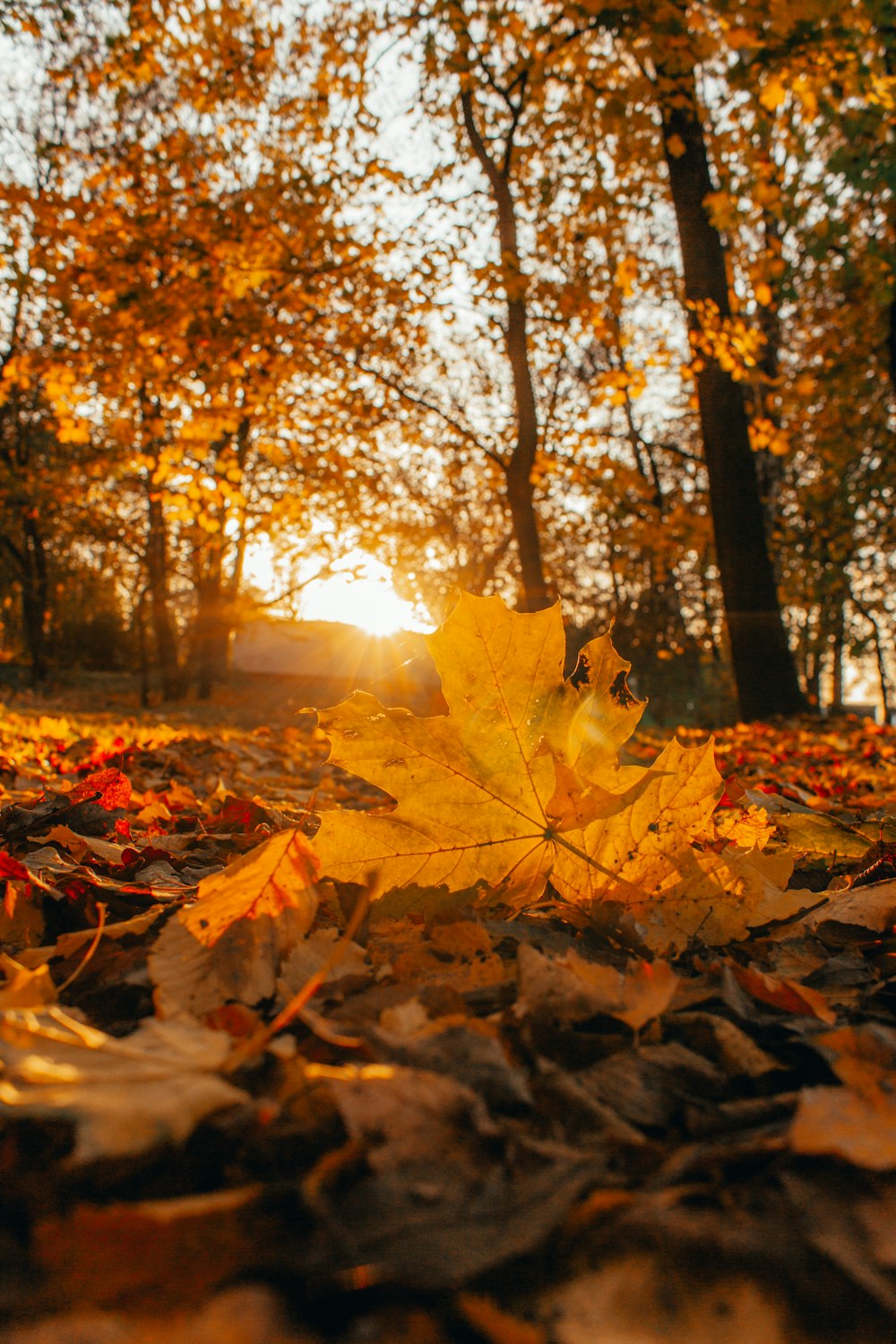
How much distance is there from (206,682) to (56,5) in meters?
11.9

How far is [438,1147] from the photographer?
632 mm

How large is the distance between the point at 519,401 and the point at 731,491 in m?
2.85

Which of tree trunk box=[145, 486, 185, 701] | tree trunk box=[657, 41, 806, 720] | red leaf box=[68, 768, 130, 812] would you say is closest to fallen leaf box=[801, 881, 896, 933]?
red leaf box=[68, 768, 130, 812]

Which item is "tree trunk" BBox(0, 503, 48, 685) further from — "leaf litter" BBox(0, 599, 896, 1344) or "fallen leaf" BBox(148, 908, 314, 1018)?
"fallen leaf" BBox(148, 908, 314, 1018)

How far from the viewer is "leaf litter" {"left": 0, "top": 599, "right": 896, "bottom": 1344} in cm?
53

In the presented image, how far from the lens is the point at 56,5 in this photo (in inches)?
304

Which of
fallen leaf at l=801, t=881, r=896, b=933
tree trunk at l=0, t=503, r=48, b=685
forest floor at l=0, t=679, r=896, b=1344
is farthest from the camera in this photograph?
tree trunk at l=0, t=503, r=48, b=685

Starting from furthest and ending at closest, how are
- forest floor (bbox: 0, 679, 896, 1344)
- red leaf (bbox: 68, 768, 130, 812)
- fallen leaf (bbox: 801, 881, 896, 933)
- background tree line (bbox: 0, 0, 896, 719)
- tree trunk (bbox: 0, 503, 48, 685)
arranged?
tree trunk (bbox: 0, 503, 48, 685) → background tree line (bbox: 0, 0, 896, 719) → red leaf (bbox: 68, 768, 130, 812) → fallen leaf (bbox: 801, 881, 896, 933) → forest floor (bbox: 0, 679, 896, 1344)

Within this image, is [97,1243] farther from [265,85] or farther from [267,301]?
[265,85]

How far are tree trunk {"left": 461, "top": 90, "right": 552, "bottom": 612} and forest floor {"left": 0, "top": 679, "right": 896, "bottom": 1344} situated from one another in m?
7.97

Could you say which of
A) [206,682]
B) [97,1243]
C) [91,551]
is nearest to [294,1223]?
[97,1243]

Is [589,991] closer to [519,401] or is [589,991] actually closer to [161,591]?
[519,401]

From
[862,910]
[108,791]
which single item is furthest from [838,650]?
[108,791]

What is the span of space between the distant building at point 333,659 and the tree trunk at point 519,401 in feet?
25.4
